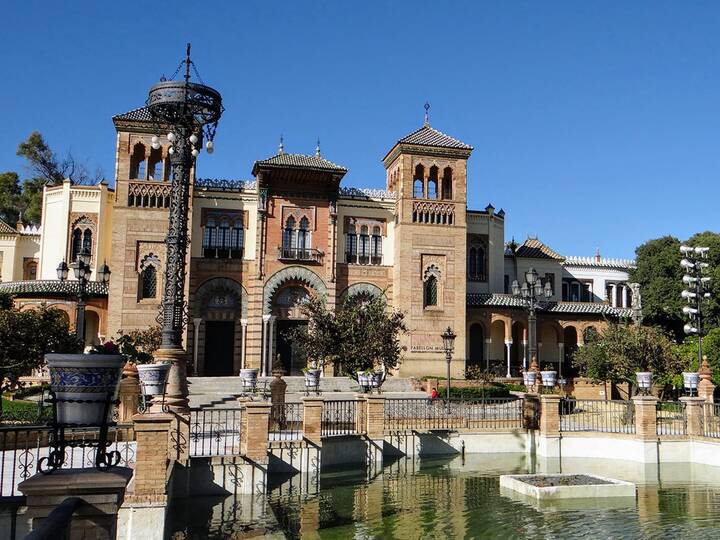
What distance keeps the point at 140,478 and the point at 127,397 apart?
7484 mm

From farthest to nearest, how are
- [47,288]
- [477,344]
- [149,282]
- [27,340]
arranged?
[477,344], [149,282], [47,288], [27,340]

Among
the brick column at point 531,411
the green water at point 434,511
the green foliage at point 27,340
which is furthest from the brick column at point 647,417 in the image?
the green foliage at point 27,340

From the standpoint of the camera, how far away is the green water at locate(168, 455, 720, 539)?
408 inches

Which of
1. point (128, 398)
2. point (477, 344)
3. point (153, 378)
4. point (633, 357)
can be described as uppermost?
point (477, 344)

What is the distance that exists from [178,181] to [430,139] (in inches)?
861

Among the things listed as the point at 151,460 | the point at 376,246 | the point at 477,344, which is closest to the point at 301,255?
the point at 376,246

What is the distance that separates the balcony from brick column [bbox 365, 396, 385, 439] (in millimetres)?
15143

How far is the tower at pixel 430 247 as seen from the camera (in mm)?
31344

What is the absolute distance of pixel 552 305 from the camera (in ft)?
116

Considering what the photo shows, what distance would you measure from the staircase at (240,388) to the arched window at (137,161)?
8900mm

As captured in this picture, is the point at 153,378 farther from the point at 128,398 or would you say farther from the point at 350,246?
the point at 350,246

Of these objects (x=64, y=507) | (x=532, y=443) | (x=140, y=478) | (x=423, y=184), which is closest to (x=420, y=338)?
(x=423, y=184)

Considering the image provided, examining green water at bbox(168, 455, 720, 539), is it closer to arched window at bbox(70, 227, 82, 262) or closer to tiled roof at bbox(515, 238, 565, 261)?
arched window at bbox(70, 227, 82, 262)

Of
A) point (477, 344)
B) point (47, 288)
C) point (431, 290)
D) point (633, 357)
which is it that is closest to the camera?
point (633, 357)
